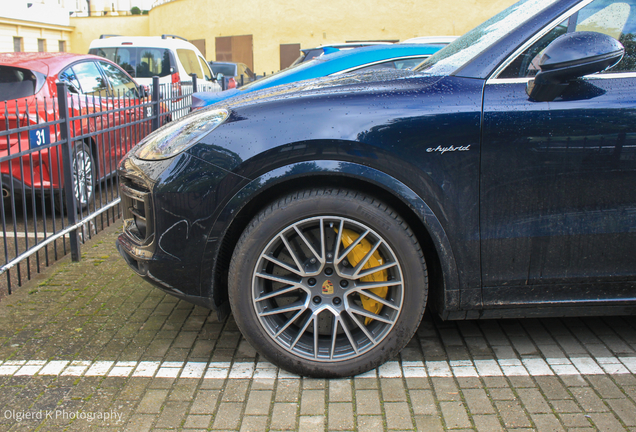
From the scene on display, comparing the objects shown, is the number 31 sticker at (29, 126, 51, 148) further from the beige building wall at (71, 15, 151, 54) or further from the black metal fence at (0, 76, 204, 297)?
the beige building wall at (71, 15, 151, 54)

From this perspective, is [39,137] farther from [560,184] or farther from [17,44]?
[17,44]

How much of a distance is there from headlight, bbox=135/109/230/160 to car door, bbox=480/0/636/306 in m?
1.28

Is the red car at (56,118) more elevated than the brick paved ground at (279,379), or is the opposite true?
the red car at (56,118)

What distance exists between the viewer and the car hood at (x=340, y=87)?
9.12 feet

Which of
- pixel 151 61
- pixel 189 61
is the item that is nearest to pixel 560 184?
pixel 151 61

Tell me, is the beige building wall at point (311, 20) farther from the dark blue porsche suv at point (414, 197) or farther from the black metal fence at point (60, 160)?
the dark blue porsche suv at point (414, 197)

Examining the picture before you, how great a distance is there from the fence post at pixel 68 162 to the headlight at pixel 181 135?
1.67 meters

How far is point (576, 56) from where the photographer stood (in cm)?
246

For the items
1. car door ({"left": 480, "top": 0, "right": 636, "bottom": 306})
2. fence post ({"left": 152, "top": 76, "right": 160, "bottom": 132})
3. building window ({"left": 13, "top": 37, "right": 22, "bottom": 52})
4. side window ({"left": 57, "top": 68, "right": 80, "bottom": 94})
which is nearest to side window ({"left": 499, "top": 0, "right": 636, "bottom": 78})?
car door ({"left": 480, "top": 0, "right": 636, "bottom": 306})

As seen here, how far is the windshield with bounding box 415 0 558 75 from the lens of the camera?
284 cm

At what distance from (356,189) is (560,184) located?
35.8 inches

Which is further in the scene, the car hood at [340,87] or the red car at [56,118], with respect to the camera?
the red car at [56,118]

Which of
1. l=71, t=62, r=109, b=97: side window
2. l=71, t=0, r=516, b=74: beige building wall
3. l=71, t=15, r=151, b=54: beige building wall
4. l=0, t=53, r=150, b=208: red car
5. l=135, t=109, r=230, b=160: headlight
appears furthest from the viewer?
l=71, t=15, r=151, b=54: beige building wall

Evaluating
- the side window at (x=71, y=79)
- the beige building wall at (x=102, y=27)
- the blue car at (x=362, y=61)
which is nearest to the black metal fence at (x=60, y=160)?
the side window at (x=71, y=79)
